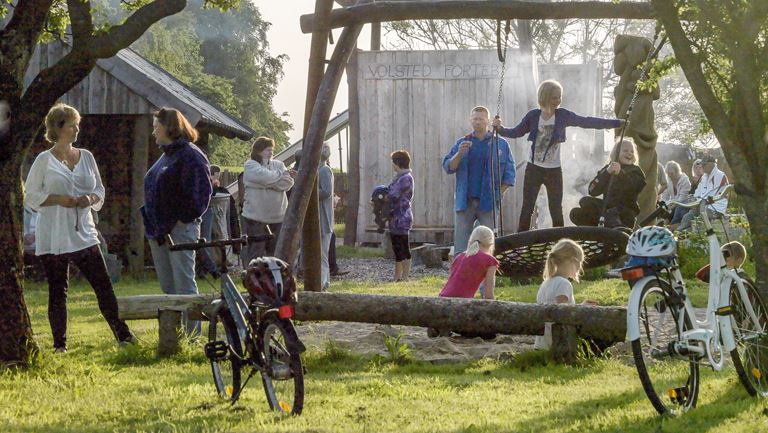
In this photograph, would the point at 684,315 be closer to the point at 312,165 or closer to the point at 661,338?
the point at 661,338

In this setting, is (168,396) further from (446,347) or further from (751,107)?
(751,107)

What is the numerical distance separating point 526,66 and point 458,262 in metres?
11.3

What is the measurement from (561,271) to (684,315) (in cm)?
294

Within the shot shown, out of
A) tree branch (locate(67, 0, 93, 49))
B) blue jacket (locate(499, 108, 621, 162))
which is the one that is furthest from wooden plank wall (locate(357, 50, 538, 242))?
tree branch (locate(67, 0, 93, 49))

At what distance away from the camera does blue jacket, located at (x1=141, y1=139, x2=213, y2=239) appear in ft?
30.0

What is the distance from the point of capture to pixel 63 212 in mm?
9211

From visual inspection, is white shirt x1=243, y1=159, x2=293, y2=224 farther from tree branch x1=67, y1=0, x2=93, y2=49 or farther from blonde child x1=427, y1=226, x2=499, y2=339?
tree branch x1=67, y1=0, x2=93, y2=49

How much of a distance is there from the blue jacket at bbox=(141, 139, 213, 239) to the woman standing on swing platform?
3146 mm

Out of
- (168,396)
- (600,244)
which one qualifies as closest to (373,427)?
(168,396)

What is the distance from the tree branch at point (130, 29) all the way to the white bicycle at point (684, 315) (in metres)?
3.51

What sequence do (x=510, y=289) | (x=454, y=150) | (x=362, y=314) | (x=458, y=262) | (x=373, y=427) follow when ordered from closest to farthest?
(x=373, y=427) < (x=362, y=314) < (x=458, y=262) < (x=454, y=150) < (x=510, y=289)

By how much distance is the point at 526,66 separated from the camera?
21.3 m

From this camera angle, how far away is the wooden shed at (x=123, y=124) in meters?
18.4

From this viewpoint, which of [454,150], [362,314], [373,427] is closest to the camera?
[373,427]
